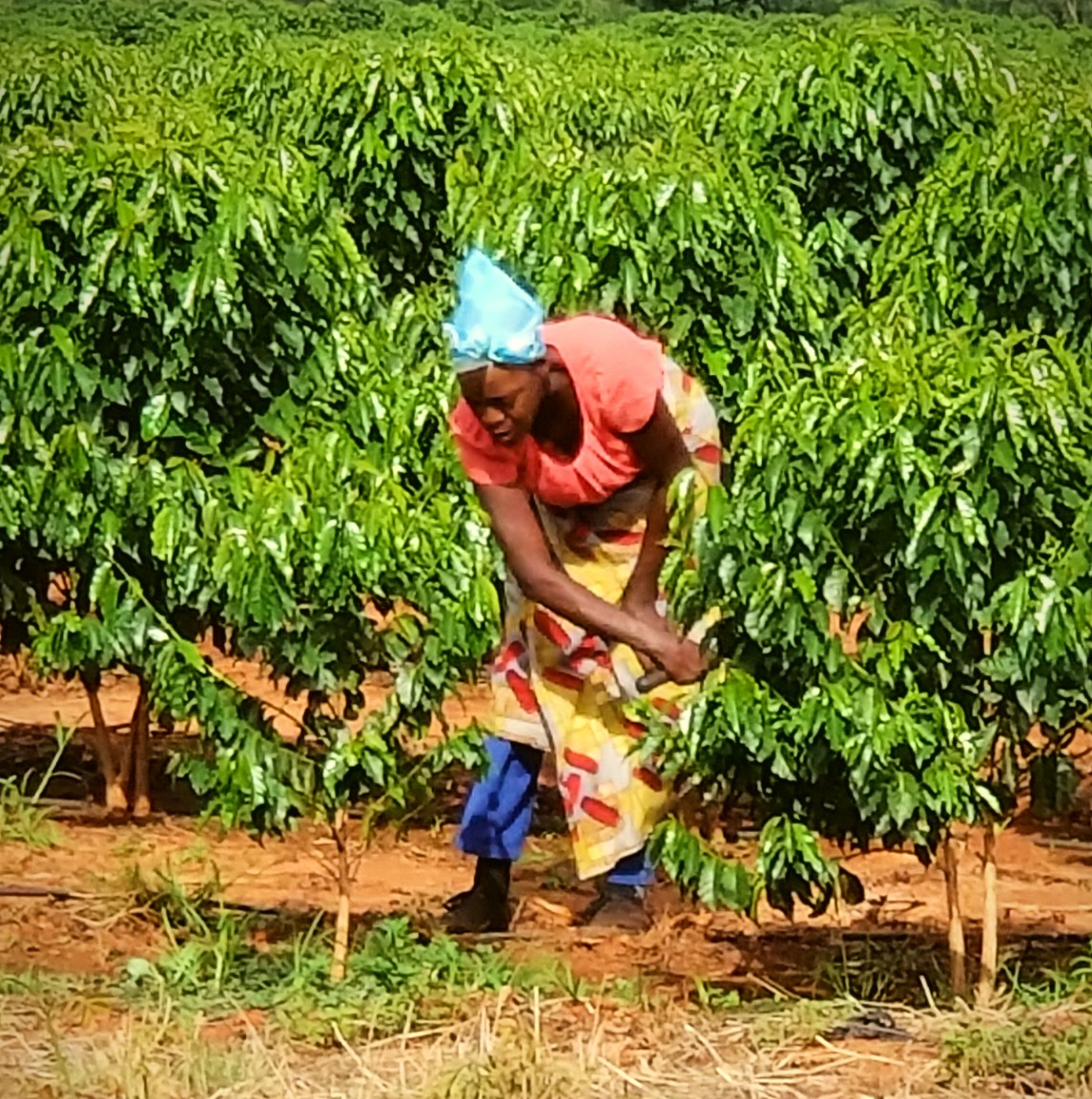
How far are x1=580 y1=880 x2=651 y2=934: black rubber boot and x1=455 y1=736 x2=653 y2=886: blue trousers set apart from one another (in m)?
0.02

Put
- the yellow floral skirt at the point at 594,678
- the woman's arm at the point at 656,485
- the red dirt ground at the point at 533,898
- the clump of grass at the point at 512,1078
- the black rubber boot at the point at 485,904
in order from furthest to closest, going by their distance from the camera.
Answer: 1. the black rubber boot at the point at 485,904
2. the red dirt ground at the point at 533,898
3. the yellow floral skirt at the point at 594,678
4. the woman's arm at the point at 656,485
5. the clump of grass at the point at 512,1078

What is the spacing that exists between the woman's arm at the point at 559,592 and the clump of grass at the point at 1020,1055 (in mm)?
665

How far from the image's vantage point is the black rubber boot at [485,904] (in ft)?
12.4

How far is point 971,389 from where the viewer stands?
9.60 feet

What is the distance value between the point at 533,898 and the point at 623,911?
34 centimetres

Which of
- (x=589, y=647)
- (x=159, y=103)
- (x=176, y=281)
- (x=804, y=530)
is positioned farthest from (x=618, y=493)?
(x=159, y=103)

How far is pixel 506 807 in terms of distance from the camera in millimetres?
3758

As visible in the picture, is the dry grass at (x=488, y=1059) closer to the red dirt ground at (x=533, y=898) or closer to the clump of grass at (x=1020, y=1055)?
the clump of grass at (x=1020, y=1055)

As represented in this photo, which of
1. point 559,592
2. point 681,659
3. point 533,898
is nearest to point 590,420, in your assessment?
point 559,592

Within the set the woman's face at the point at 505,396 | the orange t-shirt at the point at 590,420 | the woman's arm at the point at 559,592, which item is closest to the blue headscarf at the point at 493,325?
the woman's face at the point at 505,396

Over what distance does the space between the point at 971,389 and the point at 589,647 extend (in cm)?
89

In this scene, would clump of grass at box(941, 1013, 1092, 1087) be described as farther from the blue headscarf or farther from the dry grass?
the blue headscarf

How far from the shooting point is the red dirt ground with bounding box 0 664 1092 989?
3.65 metres

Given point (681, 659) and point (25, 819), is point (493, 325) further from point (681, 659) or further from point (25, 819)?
point (25, 819)
